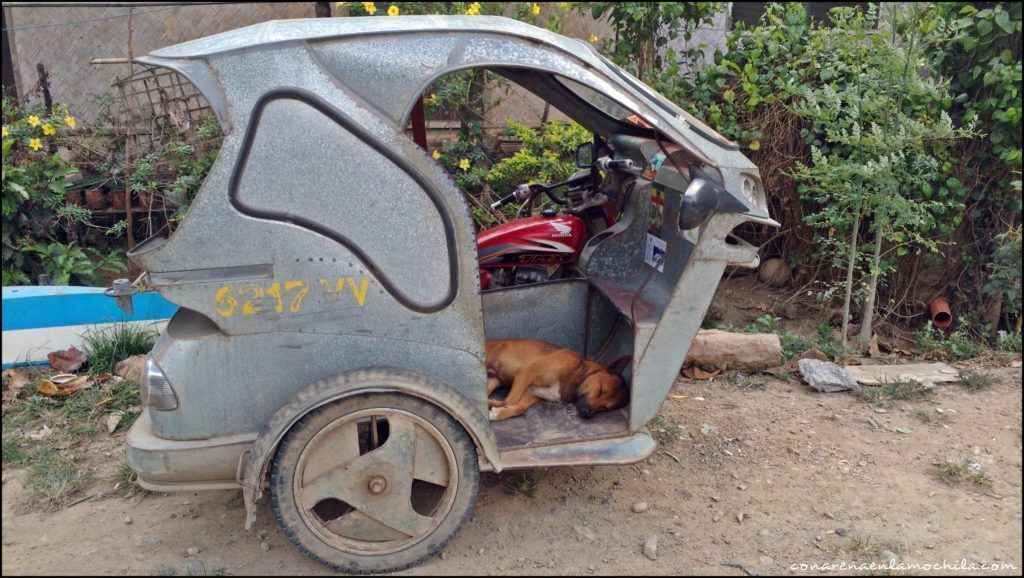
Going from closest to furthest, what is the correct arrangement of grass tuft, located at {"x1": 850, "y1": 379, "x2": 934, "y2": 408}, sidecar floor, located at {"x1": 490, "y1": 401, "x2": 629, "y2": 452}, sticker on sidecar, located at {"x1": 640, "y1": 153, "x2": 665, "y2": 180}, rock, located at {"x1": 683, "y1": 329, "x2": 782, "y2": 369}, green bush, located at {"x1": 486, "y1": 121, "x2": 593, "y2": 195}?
sidecar floor, located at {"x1": 490, "y1": 401, "x2": 629, "y2": 452} → sticker on sidecar, located at {"x1": 640, "y1": 153, "x2": 665, "y2": 180} → grass tuft, located at {"x1": 850, "y1": 379, "x2": 934, "y2": 408} → rock, located at {"x1": 683, "y1": 329, "x2": 782, "y2": 369} → green bush, located at {"x1": 486, "y1": 121, "x2": 593, "y2": 195}

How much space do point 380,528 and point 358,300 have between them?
0.91 meters

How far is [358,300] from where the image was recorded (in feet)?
9.26

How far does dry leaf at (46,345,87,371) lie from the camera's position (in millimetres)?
4667

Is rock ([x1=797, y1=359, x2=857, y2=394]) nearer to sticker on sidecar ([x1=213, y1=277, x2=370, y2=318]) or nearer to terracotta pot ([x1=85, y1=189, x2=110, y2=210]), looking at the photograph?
sticker on sidecar ([x1=213, y1=277, x2=370, y2=318])

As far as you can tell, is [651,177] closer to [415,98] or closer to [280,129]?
[415,98]

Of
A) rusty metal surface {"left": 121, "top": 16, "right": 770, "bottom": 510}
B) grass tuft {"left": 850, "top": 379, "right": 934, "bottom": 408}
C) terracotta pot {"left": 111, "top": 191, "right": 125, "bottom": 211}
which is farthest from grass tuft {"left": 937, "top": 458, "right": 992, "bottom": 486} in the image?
terracotta pot {"left": 111, "top": 191, "right": 125, "bottom": 211}

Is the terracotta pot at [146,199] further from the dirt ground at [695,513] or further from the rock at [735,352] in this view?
the rock at [735,352]

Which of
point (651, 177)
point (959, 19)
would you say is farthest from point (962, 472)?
point (959, 19)

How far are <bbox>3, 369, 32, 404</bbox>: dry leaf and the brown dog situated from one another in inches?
115

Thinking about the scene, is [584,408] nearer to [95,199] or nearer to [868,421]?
[868,421]

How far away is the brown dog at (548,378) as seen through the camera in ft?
11.5

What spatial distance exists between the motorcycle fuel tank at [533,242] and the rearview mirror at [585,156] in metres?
0.40

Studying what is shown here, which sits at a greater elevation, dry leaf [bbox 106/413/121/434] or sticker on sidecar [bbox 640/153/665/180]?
sticker on sidecar [bbox 640/153/665/180]

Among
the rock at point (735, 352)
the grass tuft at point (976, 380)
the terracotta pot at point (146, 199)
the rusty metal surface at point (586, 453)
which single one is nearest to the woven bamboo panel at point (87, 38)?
the terracotta pot at point (146, 199)
